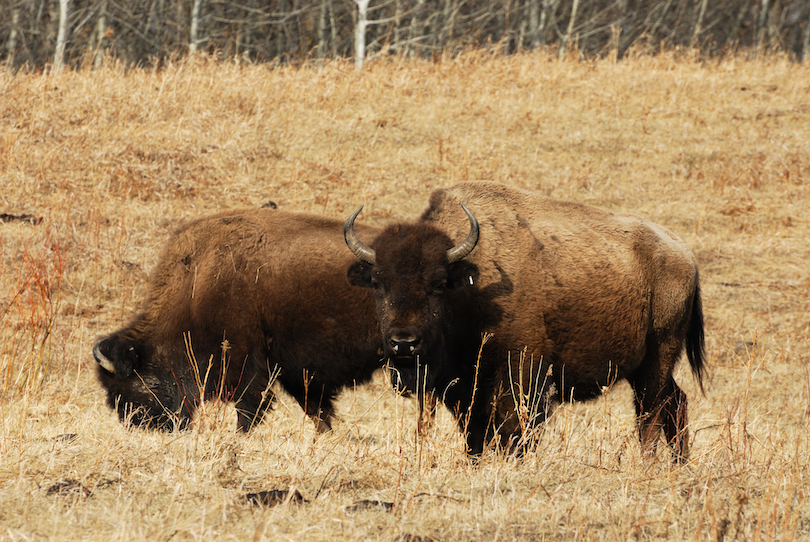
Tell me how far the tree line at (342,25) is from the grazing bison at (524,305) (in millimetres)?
18936

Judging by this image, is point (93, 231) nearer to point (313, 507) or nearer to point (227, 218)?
point (227, 218)

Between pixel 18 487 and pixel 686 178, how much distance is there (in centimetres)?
1132

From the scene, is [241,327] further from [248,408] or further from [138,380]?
[138,380]

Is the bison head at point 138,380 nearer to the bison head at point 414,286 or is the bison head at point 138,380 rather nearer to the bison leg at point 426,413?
the bison head at point 414,286

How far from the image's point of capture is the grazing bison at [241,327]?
20.0ft

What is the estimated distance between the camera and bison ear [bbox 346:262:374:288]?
5.75 metres

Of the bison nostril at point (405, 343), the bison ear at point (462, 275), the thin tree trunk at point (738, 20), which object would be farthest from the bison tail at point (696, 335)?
the thin tree trunk at point (738, 20)

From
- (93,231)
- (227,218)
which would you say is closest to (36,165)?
(93,231)

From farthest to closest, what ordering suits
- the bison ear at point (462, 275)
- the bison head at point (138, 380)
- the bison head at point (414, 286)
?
the bison head at point (138, 380) < the bison ear at point (462, 275) < the bison head at point (414, 286)

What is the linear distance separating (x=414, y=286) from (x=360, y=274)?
0.54 metres

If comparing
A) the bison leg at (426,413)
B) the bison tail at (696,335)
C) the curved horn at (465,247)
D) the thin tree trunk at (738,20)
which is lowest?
the bison leg at (426,413)

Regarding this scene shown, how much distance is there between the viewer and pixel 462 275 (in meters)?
5.66

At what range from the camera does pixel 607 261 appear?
20.5ft

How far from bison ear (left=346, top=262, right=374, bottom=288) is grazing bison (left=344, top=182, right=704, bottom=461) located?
10 mm
